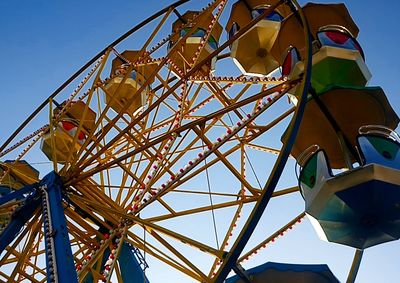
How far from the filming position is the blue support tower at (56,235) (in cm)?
546

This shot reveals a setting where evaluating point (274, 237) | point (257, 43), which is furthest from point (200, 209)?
point (257, 43)

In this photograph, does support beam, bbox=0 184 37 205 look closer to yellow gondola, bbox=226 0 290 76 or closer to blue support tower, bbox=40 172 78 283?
blue support tower, bbox=40 172 78 283

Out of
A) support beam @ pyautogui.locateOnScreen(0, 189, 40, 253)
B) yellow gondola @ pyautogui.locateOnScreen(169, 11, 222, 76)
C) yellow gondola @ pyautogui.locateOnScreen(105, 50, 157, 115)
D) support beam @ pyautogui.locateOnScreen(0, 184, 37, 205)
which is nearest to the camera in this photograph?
support beam @ pyautogui.locateOnScreen(0, 189, 40, 253)

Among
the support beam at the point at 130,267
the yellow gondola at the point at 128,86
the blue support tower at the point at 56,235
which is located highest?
the yellow gondola at the point at 128,86

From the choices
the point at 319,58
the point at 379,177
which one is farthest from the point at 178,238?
the point at 319,58

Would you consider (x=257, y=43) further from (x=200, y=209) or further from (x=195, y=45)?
(x=200, y=209)

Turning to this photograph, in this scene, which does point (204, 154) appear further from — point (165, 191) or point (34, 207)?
point (34, 207)

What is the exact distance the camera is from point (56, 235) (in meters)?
6.01

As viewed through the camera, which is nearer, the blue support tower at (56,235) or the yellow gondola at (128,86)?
the blue support tower at (56,235)

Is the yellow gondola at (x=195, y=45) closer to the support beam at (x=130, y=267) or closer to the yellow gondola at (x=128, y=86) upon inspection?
the yellow gondola at (x=128, y=86)

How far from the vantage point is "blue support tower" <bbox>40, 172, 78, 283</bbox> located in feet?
17.9

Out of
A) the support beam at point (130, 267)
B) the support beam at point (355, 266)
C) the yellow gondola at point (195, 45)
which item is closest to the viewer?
the support beam at point (355, 266)

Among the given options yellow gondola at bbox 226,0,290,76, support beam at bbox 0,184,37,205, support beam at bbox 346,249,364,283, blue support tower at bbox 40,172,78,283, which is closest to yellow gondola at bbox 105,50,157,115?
yellow gondola at bbox 226,0,290,76

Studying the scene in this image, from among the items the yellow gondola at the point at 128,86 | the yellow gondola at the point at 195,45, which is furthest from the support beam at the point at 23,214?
the yellow gondola at the point at 128,86
